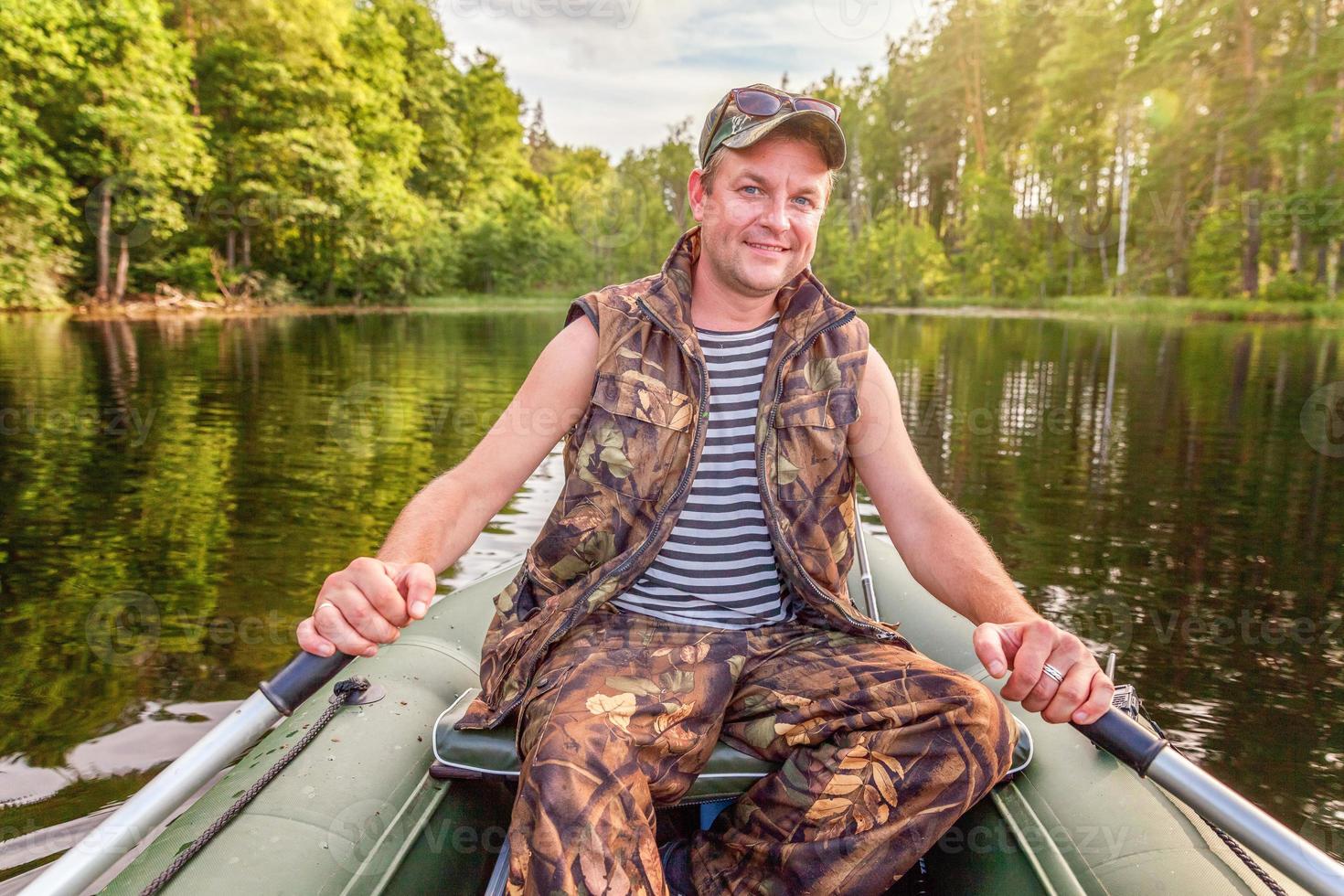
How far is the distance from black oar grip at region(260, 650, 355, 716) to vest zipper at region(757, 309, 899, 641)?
1.00 m

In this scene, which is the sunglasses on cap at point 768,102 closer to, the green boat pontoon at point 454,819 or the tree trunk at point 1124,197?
the green boat pontoon at point 454,819

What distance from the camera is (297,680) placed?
63.6 inches

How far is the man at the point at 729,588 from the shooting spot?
65.4 inches

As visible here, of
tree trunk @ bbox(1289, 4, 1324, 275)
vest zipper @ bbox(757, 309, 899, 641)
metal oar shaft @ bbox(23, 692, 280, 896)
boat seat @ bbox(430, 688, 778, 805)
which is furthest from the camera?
tree trunk @ bbox(1289, 4, 1324, 275)

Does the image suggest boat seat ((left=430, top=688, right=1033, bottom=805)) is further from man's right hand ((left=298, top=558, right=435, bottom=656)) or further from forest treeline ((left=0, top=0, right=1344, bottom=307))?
forest treeline ((left=0, top=0, right=1344, bottom=307))

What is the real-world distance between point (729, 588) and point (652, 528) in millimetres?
235

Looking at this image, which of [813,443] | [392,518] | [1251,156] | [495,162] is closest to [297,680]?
[813,443]

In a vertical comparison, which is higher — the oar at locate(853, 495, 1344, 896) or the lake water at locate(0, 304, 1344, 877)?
the oar at locate(853, 495, 1344, 896)

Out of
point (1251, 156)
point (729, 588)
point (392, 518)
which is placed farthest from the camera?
point (1251, 156)

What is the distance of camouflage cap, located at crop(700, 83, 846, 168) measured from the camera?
2.20m

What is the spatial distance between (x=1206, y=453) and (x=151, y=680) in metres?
9.14

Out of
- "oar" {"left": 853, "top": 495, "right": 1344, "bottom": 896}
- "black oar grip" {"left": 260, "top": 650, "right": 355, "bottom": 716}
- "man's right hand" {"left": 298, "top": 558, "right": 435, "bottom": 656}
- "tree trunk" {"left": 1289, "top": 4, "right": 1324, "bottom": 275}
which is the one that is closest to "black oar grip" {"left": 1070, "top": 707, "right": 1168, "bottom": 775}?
"oar" {"left": 853, "top": 495, "right": 1344, "bottom": 896}

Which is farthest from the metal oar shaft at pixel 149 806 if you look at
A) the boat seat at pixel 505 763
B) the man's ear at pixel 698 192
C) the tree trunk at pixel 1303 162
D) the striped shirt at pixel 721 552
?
the tree trunk at pixel 1303 162

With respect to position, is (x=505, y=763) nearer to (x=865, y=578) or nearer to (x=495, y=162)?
(x=865, y=578)
